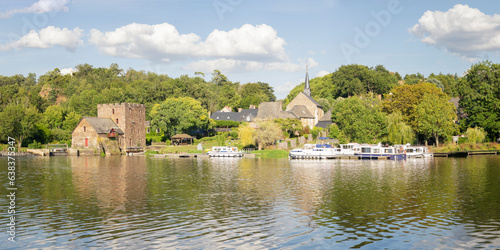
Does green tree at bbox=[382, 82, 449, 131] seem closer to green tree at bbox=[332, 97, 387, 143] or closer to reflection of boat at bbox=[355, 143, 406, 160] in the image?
green tree at bbox=[332, 97, 387, 143]

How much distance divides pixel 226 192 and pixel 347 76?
120897 mm

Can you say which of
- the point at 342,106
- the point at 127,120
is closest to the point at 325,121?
the point at 342,106

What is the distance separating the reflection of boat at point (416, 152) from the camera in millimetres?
74463

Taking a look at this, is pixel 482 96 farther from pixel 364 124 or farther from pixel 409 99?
pixel 364 124

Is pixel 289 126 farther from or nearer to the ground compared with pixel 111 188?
farther from the ground

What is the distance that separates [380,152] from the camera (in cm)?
7531

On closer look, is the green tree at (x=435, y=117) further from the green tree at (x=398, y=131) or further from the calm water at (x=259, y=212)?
the calm water at (x=259, y=212)

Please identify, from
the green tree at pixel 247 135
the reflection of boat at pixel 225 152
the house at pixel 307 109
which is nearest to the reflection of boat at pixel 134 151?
the reflection of boat at pixel 225 152

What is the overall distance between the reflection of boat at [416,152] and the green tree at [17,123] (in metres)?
75.2

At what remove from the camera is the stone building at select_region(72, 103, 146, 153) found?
91125mm

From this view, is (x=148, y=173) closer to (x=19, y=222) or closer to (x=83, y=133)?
(x=19, y=222)

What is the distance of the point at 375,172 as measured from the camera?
167 feet

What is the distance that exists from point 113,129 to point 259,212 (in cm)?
7415

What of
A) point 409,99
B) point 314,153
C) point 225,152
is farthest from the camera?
point 409,99
